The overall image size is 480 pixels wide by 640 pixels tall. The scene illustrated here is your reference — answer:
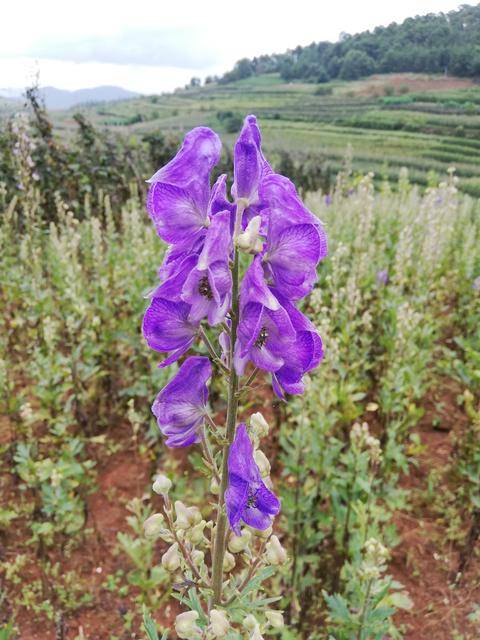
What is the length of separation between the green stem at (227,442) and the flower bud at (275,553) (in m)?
0.14

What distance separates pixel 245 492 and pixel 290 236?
2.12 ft

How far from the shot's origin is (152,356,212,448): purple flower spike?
57.5 inches

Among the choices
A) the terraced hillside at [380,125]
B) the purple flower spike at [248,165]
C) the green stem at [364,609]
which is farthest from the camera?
the terraced hillside at [380,125]

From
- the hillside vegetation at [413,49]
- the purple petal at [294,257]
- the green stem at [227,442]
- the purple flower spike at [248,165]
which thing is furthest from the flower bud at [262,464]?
the hillside vegetation at [413,49]

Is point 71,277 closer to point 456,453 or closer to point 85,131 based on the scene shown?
point 456,453

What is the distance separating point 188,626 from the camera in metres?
1.42

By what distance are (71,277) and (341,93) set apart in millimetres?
42073

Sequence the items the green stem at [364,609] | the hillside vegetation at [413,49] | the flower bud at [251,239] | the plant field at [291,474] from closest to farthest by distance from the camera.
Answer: the flower bud at [251,239] < the green stem at [364,609] < the plant field at [291,474] < the hillside vegetation at [413,49]

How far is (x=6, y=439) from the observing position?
4828 mm

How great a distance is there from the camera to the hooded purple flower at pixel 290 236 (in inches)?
51.5

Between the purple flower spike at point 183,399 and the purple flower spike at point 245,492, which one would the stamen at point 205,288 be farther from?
the purple flower spike at point 245,492

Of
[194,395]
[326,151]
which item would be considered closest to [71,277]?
[194,395]

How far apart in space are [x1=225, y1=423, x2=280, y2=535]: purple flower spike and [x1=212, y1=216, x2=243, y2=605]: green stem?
0.13ft

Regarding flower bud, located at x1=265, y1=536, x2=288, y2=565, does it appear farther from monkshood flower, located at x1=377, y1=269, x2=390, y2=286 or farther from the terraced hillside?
the terraced hillside
